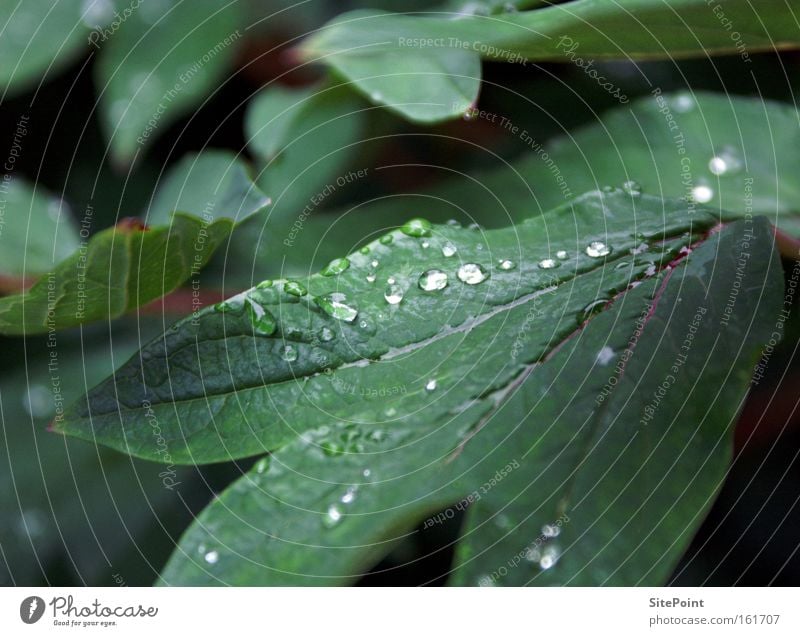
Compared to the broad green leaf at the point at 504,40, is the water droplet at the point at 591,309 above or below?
below

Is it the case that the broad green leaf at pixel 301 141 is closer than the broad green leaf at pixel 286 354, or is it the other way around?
the broad green leaf at pixel 286 354

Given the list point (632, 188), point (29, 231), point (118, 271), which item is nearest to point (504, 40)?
point (632, 188)

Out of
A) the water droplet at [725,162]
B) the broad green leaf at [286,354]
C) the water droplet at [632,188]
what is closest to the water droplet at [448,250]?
the broad green leaf at [286,354]

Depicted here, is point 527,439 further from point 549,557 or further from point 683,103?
point 683,103

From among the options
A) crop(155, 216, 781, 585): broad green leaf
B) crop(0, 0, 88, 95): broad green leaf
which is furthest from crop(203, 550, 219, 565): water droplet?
crop(0, 0, 88, 95): broad green leaf
